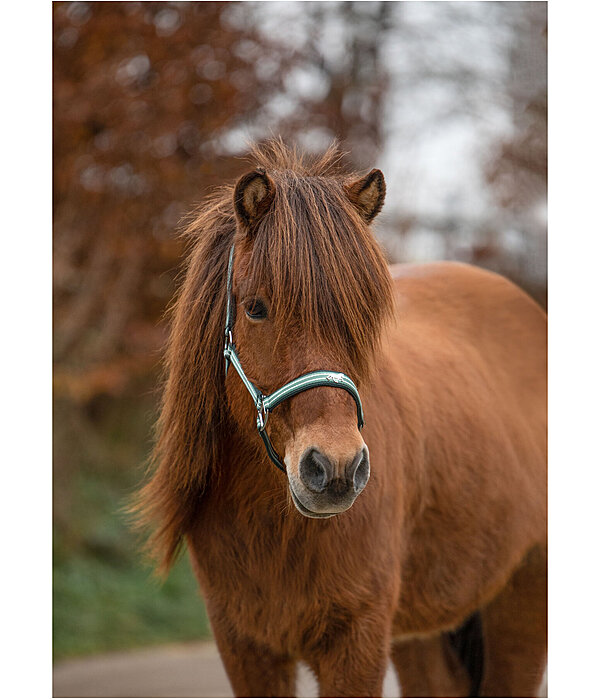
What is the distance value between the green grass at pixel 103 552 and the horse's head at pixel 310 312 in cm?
334

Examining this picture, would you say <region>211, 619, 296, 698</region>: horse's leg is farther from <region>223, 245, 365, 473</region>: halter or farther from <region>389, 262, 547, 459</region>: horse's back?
<region>389, 262, 547, 459</region>: horse's back

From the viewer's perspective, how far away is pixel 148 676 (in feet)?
13.7

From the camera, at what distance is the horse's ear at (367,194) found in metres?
1.74

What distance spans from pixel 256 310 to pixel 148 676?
3355 mm

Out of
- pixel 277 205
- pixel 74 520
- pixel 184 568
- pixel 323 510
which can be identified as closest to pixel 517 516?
pixel 323 510

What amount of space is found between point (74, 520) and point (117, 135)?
2.64 meters

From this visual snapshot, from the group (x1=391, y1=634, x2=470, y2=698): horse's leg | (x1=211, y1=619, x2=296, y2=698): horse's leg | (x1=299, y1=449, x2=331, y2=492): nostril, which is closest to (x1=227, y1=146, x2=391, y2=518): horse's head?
(x1=299, y1=449, x2=331, y2=492): nostril

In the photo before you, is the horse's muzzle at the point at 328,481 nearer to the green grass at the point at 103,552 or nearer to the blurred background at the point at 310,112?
the blurred background at the point at 310,112

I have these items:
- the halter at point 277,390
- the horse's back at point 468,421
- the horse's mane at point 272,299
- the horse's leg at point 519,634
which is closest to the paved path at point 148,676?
the horse's leg at point 519,634

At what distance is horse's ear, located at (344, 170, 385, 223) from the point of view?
1.74m

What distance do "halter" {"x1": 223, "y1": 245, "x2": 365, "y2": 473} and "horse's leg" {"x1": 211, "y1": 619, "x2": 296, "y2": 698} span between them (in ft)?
2.17

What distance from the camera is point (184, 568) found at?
233 inches

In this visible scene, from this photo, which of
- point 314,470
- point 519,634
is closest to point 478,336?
point 519,634

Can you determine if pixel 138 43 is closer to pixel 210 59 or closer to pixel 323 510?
pixel 210 59
